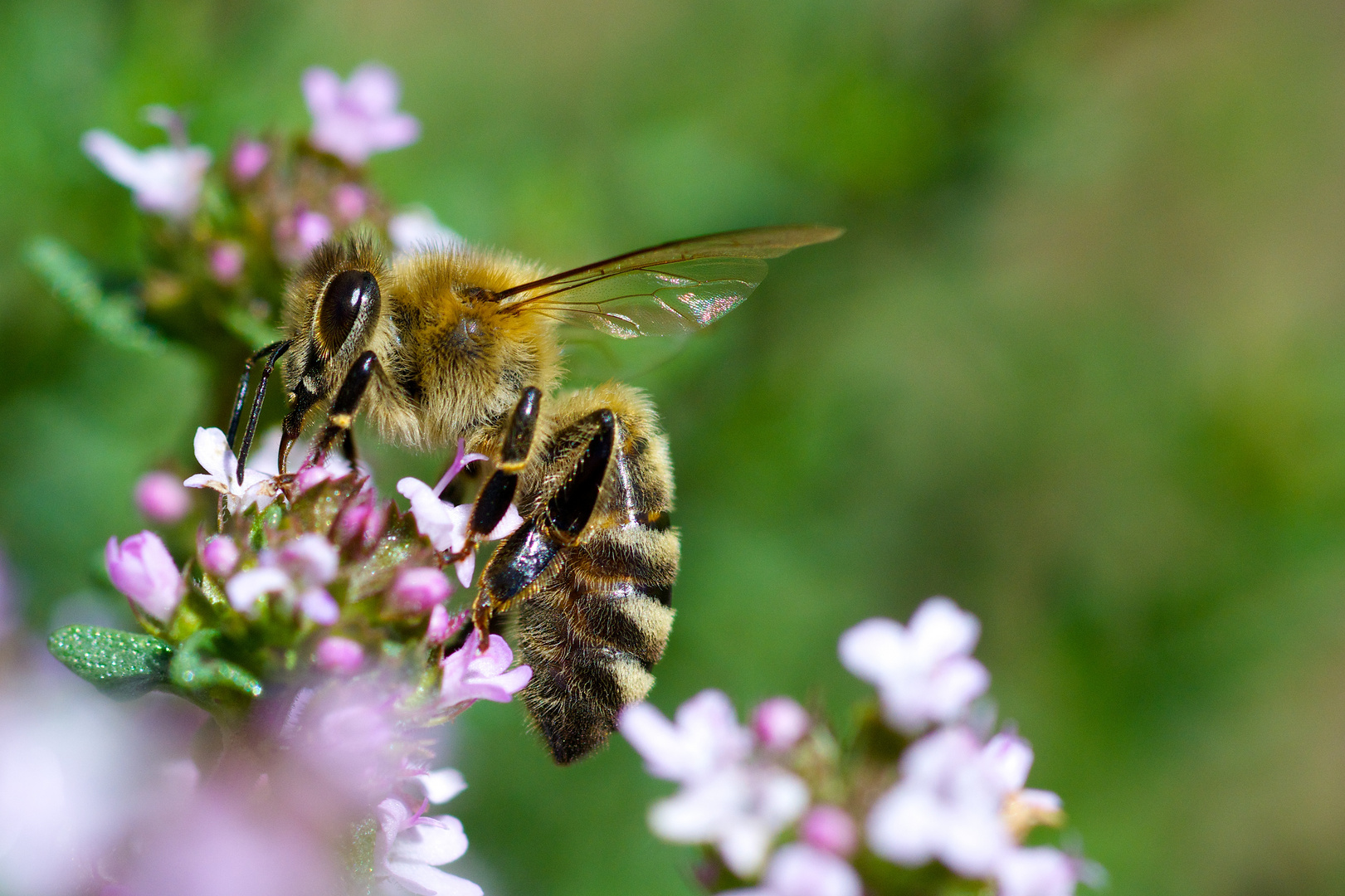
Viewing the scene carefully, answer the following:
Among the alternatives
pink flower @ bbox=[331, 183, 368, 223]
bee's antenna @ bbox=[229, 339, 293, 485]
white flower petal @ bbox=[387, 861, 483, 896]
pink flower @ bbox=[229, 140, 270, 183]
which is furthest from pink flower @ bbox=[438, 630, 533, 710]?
pink flower @ bbox=[229, 140, 270, 183]

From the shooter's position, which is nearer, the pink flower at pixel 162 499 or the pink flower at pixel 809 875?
the pink flower at pixel 809 875

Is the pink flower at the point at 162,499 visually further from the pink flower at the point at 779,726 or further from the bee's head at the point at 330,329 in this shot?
the pink flower at the point at 779,726

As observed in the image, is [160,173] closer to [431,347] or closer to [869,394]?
[431,347]

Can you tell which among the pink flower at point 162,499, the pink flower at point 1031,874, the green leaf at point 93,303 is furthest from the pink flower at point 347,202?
the pink flower at point 1031,874

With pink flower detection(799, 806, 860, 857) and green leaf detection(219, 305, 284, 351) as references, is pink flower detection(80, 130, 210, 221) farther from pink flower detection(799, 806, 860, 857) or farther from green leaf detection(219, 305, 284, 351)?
pink flower detection(799, 806, 860, 857)

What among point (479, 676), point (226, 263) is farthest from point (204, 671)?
point (226, 263)

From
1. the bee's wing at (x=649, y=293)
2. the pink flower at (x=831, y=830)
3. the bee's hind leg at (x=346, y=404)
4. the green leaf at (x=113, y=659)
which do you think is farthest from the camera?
the bee's wing at (x=649, y=293)
